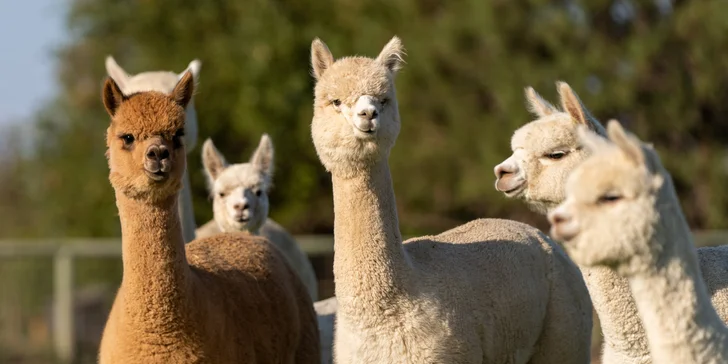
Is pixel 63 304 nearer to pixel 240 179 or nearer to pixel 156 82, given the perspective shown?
pixel 156 82

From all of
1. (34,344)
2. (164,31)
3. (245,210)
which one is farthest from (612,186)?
(164,31)

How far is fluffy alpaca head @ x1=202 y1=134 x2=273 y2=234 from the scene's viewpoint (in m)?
9.46

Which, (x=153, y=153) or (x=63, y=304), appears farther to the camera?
(x=63, y=304)

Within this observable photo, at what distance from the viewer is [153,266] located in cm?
639

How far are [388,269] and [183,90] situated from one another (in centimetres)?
168

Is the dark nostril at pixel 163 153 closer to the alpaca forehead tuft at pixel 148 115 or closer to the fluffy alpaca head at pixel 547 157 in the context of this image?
the alpaca forehead tuft at pixel 148 115

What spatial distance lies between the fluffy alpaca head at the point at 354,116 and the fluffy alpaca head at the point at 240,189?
3.07 meters

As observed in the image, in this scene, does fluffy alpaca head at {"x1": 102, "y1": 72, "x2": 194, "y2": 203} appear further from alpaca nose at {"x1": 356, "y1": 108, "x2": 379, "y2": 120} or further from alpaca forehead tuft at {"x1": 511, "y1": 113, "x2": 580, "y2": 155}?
alpaca forehead tuft at {"x1": 511, "y1": 113, "x2": 580, "y2": 155}

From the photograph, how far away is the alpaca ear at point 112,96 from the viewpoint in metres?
6.61

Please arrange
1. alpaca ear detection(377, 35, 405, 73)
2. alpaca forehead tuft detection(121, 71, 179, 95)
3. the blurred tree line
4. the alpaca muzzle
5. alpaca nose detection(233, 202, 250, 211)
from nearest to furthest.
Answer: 1. the alpaca muzzle
2. alpaca ear detection(377, 35, 405, 73)
3. alpaca nose detection(233, 202, 250, 211)
4. alpaca forehead tuft detection(121, 71, 179, 95)
5. the blurred tree line

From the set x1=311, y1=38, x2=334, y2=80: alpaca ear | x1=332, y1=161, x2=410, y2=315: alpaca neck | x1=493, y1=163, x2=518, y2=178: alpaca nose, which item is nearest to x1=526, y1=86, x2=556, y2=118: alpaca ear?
x1=493, y1=163, x2=518, y2=178: alpaca nose

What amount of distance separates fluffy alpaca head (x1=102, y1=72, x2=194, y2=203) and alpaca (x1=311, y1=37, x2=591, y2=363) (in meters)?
0.78

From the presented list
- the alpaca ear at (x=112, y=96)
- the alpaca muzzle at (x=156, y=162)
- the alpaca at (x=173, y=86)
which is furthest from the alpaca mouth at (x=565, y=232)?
the alpaca at (x=173, y=86)

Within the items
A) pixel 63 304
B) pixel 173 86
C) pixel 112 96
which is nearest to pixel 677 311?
pixel 112 96
